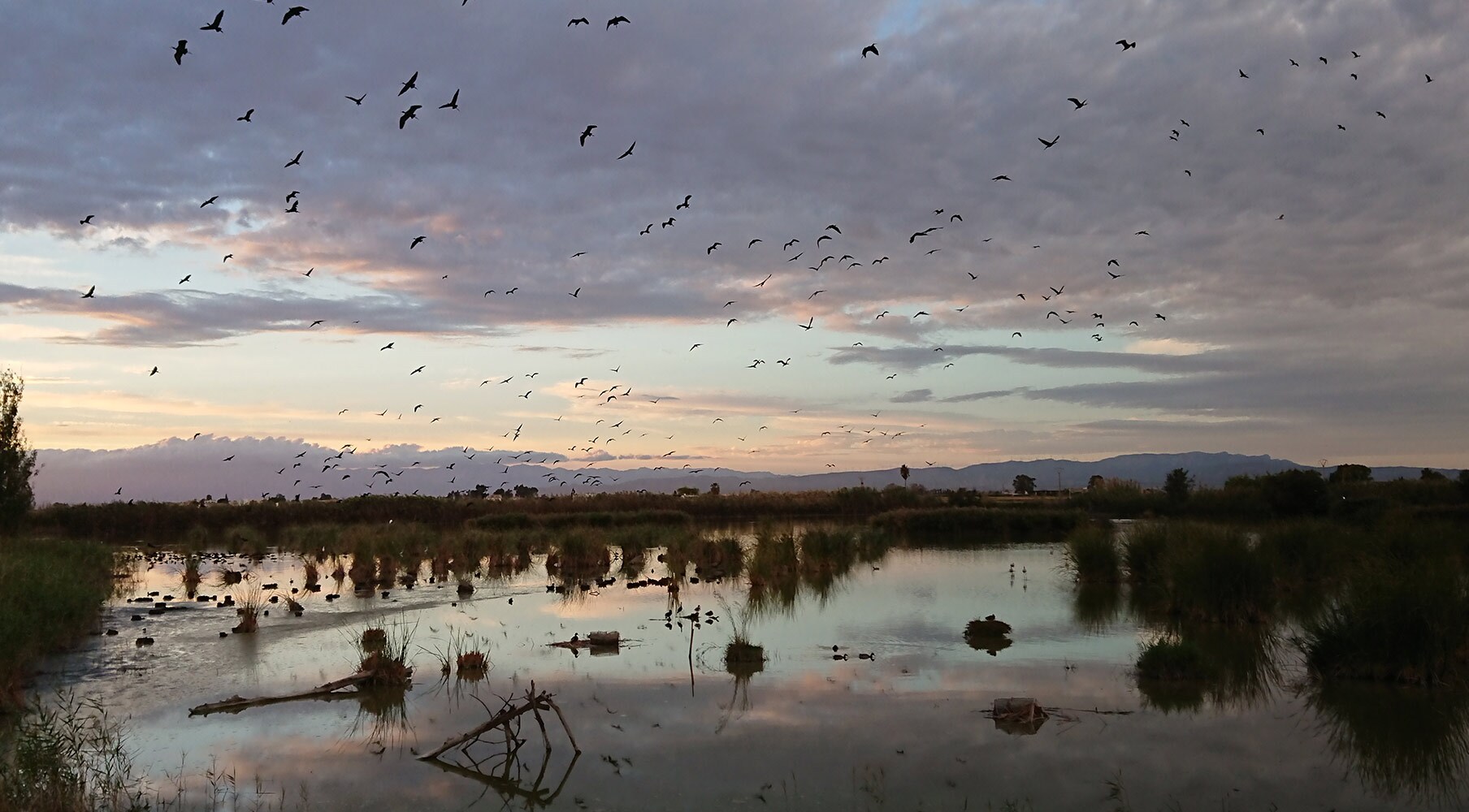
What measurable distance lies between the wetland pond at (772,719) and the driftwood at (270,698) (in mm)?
210

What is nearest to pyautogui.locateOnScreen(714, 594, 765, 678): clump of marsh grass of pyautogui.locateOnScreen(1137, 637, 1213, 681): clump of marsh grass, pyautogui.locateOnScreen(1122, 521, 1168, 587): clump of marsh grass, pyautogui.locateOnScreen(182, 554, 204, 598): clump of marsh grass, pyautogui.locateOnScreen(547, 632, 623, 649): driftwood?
pyautogui.locateOnScreen(547, 632, 623, 649): driftwood

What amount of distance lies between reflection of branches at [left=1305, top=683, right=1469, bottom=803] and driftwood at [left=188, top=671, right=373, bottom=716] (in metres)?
12.4

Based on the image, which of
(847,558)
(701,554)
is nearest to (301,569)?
(701,554)

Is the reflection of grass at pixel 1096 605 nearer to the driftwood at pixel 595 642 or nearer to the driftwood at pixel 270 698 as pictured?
the driftwood at pixel 595 642

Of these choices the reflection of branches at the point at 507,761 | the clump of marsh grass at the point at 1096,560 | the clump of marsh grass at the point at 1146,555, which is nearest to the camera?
the reflection of branches at the point at 507,761

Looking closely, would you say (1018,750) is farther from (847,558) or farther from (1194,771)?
(847,558)

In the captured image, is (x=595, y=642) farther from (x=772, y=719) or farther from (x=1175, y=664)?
(x=1175, y=664)

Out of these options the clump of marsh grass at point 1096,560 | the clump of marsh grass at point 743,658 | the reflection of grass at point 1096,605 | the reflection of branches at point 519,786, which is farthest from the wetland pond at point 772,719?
the clump of marsh grass at point 1096,560

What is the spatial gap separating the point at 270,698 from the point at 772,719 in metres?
6.78

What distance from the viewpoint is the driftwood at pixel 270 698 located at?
13.0 m

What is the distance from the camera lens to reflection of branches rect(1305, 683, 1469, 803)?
10.1 meters

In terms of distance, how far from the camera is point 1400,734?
11.6 meters

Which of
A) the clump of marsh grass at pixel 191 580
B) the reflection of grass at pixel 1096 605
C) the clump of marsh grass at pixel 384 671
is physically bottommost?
the reflection of grass at pixel 1096 605

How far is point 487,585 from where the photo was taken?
28.0m
